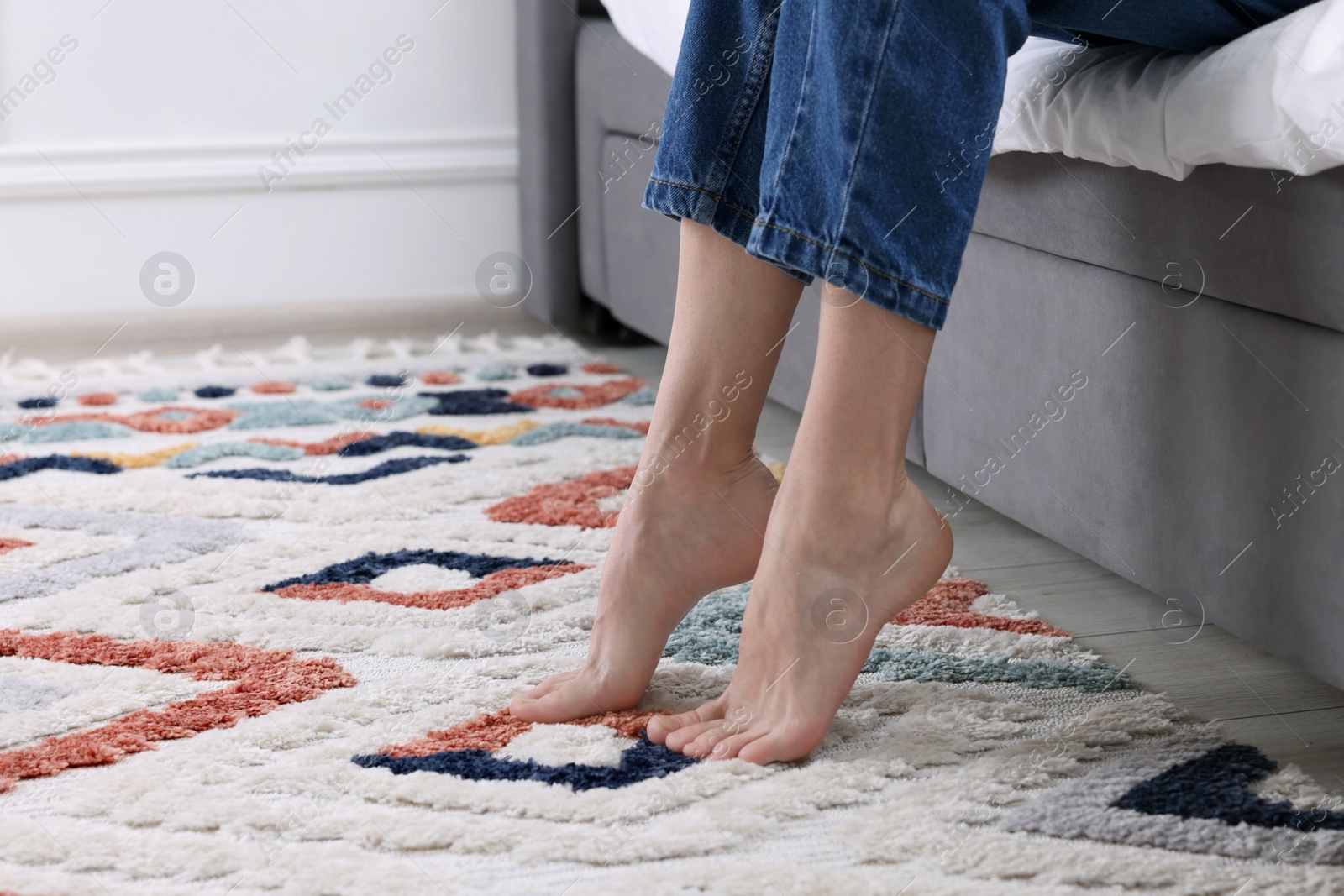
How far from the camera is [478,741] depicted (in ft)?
2.19

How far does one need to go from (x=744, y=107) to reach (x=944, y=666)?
372 millimetres


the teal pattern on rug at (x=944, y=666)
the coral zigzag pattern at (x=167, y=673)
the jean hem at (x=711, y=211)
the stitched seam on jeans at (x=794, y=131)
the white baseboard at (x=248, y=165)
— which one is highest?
the white baseboard at (x=248, y=165)

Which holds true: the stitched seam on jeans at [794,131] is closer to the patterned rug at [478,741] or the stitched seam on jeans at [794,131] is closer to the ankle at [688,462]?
the ankle at [688,462]

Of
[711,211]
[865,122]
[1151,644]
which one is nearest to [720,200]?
[711,211]

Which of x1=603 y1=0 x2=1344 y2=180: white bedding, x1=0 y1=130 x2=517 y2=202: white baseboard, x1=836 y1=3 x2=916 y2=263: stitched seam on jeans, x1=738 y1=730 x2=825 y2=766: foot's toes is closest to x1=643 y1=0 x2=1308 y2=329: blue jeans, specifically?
x1=836 y1=3 x2=916 y2=263: stitched seam on jeans

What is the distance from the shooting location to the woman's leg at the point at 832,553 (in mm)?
625

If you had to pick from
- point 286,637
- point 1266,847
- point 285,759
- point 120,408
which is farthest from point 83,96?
point 1266,847

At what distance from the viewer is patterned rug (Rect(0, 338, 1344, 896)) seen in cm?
56

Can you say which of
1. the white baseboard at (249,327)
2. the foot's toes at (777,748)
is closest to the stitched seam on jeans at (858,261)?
the foot's toes at (777,748)

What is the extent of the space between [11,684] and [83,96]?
1514 mm

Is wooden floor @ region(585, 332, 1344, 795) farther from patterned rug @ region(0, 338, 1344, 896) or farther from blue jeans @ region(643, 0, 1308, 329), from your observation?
blue jeans @ region(643, 0, 1308, 329)

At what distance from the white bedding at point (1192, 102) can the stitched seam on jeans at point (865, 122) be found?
196mm

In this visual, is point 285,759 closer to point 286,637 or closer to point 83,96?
point 286,637

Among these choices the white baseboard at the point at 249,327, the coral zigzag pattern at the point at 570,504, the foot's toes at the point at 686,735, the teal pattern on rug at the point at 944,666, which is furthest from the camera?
the white baseboard at the point at 249,327
